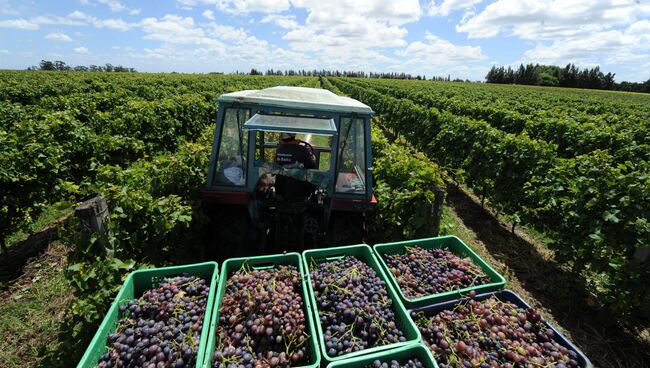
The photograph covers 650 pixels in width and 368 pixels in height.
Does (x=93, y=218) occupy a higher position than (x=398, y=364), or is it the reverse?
(x=93, y=218)

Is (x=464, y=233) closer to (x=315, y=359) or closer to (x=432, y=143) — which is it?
(x=432, y=143)

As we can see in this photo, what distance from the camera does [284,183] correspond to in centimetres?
383

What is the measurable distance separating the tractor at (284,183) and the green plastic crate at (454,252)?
3.41 ft

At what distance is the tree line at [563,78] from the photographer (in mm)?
72438

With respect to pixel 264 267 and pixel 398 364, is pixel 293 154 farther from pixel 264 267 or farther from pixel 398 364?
pixel 398 364

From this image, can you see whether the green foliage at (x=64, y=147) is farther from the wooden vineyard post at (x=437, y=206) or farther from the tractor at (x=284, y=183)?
the wooden vineyard post at (x=437, y=206)

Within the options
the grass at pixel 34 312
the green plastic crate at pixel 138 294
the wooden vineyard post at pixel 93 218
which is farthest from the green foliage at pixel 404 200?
the grass at pixel 34 312

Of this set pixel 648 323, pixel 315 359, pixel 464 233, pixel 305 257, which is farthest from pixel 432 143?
pixel 315 359

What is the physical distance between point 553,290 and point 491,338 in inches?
143

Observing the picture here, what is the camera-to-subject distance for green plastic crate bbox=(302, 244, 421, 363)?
1.69 metres

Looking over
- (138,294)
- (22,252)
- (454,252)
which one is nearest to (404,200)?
(454,252)

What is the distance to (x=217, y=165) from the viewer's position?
12.2 feet

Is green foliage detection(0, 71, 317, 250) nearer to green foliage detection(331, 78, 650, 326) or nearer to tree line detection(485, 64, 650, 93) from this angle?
green foliage detection(331, 78, 650, 326)

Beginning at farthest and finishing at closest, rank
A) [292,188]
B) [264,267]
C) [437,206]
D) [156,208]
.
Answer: [292,188] < [437,206] < [156,208] < [264,267]
